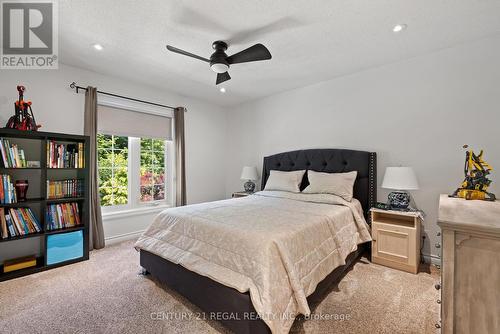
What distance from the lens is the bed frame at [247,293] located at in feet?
4.73

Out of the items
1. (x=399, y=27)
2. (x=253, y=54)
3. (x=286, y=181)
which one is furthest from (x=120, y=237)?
(x=399, y=27)

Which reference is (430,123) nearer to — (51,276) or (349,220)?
(349,220)

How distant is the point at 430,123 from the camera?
2.64m

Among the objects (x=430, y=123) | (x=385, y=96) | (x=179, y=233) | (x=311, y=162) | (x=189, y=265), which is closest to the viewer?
(x=189, y=265)

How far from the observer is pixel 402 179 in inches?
97.4

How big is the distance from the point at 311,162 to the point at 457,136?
172cm

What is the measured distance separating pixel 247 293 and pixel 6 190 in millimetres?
2775

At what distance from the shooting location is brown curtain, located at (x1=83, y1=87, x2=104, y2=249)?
304cm

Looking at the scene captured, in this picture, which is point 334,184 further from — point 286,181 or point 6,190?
point 6,190

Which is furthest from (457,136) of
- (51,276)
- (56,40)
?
(51,276)

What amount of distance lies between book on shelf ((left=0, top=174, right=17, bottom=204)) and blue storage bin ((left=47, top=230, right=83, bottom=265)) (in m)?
0.55

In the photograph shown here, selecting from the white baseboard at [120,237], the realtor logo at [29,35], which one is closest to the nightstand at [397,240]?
the white baseboard at [120,237]

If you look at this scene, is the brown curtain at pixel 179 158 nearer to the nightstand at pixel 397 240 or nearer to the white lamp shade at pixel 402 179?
the nightstand at pixel 397 240

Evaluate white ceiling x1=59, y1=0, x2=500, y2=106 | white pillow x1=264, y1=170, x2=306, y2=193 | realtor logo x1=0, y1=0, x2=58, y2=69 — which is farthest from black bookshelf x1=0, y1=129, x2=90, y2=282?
white pillow x1=264, y1=170, x2=306, y2=193
